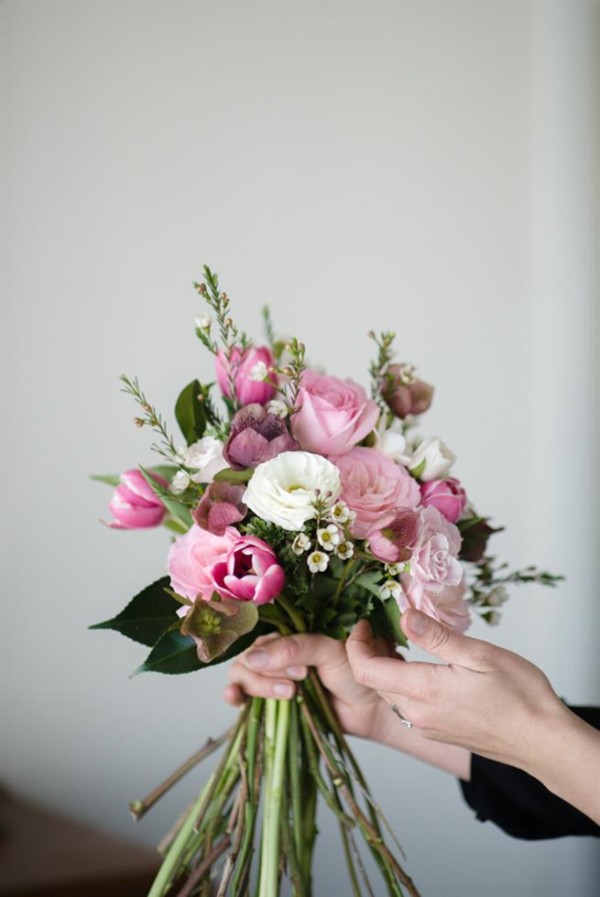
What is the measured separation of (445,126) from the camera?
1.66m

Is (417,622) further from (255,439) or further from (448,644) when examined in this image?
(255,439)

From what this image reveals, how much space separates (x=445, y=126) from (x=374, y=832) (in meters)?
1.36

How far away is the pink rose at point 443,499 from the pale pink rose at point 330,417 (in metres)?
0.09

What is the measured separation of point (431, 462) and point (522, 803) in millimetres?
569

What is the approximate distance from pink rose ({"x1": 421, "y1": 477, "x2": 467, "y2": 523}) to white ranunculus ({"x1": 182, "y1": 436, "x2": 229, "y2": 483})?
0.70 feet

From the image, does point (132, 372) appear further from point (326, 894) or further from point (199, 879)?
point (326, 894)

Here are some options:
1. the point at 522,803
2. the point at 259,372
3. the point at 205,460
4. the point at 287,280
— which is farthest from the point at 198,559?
the point at 287,280

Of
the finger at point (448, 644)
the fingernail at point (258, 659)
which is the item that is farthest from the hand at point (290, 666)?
the finger at point (448, 644)

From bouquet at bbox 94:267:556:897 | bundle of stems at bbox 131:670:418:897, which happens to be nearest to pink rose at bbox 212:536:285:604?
bouquet at bbox 94:267:556:897

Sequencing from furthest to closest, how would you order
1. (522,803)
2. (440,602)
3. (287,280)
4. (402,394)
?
1. (287,280)
2. (522,803)
3. (402,394)
4. (440,602)

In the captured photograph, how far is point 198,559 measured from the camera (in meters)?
0.79

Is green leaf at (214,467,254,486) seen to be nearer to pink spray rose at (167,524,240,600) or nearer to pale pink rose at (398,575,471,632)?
pink spray rose at (167,524,240,600)

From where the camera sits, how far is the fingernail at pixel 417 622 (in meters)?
0.76

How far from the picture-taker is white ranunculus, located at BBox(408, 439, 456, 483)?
0.86 metres
